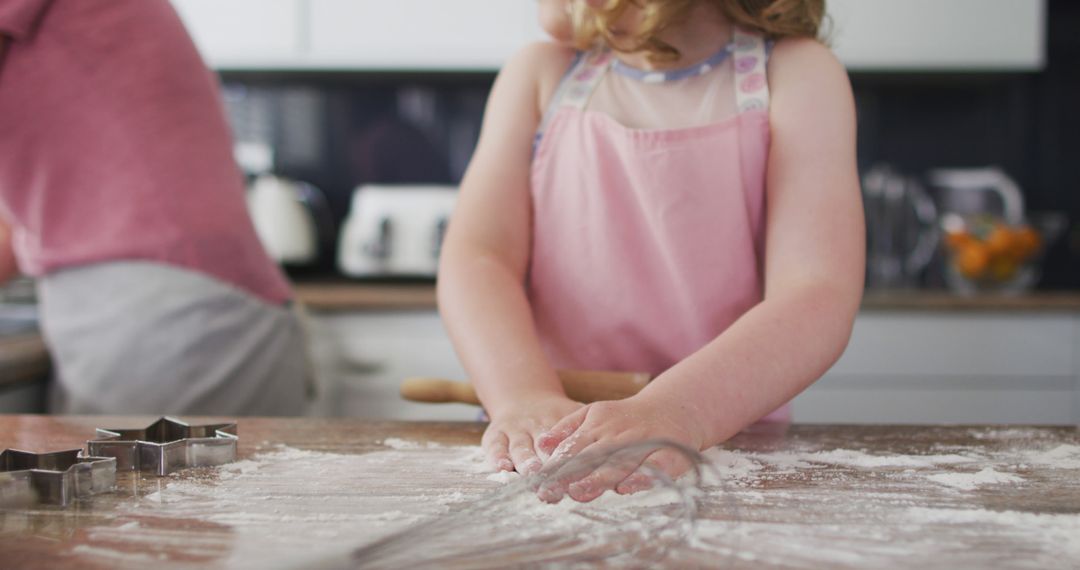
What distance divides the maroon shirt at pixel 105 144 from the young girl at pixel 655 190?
1.16ft

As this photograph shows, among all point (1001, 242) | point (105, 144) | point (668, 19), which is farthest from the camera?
point (1001, 242)

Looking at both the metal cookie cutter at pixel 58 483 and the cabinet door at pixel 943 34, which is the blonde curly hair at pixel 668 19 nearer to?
the metal cookie cutter at pixel 58 483

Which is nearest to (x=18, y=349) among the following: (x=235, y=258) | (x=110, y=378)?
(x=110, y=378)

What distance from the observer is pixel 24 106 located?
93 cm

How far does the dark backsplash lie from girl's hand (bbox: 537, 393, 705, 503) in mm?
1687

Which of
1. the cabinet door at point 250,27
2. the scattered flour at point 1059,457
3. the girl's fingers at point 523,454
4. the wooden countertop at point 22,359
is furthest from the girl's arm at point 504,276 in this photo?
the cabinet door at point 250,27

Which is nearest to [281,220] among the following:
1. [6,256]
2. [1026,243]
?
[6,256]

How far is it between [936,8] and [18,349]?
5.56ft

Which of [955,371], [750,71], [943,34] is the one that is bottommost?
[955,371]

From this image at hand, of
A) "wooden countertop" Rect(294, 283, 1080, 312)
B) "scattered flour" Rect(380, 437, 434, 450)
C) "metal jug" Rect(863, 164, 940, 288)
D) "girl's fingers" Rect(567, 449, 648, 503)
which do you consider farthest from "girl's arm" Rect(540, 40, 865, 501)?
"metal jug" Rect(863, 164, 940, 288)

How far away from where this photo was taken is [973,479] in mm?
465

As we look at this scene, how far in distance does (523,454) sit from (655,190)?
1.13 feet

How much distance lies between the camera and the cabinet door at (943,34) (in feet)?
6.01

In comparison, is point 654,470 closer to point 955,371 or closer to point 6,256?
point 6,256
